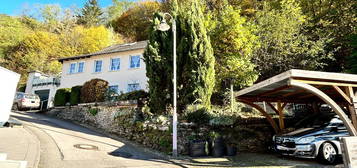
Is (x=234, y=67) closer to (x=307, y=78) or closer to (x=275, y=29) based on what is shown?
(x=275, y=29)

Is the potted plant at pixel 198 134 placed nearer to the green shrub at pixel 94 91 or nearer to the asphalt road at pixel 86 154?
the asphalt road at pixel 86 154

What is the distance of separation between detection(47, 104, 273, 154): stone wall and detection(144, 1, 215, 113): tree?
1205mm

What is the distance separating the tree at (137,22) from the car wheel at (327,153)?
99.2 feet

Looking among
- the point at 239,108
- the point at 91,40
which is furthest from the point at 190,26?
the point at 91,40

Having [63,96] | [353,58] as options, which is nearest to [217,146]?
[353,58]

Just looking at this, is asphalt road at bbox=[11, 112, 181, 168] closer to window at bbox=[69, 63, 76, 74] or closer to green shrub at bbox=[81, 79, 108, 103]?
green shrub at bbox=[81, 79, 108, 103]

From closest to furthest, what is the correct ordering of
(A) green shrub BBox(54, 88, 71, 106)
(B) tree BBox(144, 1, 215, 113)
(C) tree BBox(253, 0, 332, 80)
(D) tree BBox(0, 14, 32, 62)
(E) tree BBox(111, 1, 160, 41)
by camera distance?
(B) tree BBox(144, 1, 215, 113), (C) tree BBox(253, 0, 332, 80), (A) green shrub BBox(54, 88, 71, 106), (D) tree BBox(0, 14, 32, 62), (E) tree BBox(111, 1, 160, 41)

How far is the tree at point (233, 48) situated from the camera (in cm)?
1276

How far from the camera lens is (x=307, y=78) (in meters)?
6.26

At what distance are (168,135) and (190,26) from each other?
5908 mm

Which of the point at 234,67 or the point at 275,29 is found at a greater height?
the point at 275,29

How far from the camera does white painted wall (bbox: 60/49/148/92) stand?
19.8 metres

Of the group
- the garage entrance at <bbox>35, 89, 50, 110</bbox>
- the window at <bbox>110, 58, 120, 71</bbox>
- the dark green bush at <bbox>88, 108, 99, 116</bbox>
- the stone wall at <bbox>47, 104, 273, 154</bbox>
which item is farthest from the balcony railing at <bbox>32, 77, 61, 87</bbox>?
the stone wall at <bbox>47, 104, 273, 154</bbox>

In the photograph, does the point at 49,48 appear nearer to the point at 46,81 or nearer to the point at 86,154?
the point at 46,81
